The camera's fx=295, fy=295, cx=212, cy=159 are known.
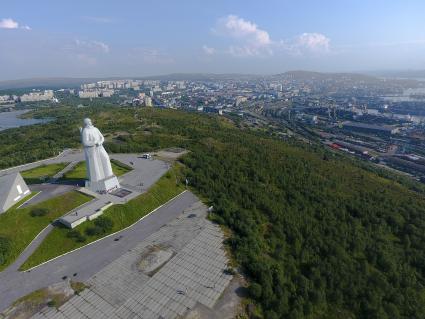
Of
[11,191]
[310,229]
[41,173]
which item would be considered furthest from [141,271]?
[41,173]

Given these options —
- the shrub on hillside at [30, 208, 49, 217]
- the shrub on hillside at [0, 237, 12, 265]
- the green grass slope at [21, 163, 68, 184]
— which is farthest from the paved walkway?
the green grass slope at [21, 163, 68, 184]

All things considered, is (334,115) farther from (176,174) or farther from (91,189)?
(91,189)

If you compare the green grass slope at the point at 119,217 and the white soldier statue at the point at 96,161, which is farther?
the white soldier statue at the point at 96,161

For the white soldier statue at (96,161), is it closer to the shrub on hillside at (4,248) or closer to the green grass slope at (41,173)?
the green grass slope at (41,173)

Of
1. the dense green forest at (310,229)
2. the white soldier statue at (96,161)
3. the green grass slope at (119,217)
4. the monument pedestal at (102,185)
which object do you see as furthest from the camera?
the monument pedestal at (102,185)

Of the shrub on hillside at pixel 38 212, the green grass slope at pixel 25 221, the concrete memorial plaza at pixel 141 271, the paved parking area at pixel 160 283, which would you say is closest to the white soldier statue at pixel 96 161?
the green grass slope at pixel 25 221

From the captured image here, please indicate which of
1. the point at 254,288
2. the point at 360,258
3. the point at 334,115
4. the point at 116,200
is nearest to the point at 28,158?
the point at 116,200

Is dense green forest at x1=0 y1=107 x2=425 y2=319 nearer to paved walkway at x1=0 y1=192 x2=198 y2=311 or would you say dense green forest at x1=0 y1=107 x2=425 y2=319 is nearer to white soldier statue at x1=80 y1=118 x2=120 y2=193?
paved walkway at x1=0 y1=192 x2=198 y2=311
